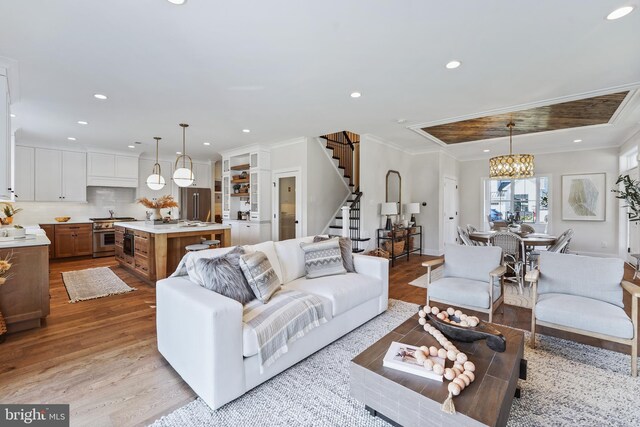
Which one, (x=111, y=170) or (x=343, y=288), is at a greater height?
(x=111, y=170)

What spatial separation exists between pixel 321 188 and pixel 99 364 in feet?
15.9

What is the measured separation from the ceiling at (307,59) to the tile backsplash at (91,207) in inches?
96.1

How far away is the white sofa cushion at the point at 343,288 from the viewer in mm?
2525

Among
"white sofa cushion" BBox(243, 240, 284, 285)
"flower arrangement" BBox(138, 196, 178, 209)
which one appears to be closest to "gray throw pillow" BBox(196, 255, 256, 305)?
"white sofa cushion" BBox(243, 240, 284, 285)

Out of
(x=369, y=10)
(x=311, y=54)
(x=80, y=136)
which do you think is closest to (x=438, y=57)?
(x=369, y=10)

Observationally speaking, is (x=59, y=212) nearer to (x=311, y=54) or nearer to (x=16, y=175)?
(x=16, y=175)

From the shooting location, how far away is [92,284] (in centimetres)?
441

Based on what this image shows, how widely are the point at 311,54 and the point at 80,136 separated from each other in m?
5.53

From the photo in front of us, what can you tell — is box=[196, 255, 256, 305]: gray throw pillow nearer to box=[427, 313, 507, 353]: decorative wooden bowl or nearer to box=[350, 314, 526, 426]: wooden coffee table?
box=[350, 314, 526, 426]: wooden coffee table

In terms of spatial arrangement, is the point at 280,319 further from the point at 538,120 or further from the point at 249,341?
the point at 538,120

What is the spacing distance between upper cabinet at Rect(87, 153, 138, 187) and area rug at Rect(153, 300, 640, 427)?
713 centimetres

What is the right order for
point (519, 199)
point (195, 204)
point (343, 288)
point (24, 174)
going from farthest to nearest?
1. point (195, 204)
2. point (519, 199)
3. point (24, 174)
4. point (343, 288)

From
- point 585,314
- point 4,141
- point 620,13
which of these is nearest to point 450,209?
point 585,314

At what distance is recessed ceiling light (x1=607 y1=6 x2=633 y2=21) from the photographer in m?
2.04
